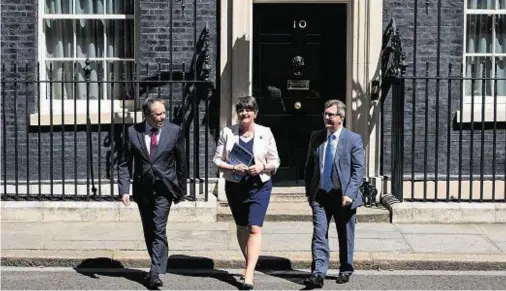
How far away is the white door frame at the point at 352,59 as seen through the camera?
1049 centimetres

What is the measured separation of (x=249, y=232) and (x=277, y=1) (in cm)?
393

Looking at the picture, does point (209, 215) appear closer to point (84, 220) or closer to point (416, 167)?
point (84, 220)

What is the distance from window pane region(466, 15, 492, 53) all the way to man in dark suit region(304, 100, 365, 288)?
3.90 meters

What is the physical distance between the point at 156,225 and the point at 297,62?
384 cm

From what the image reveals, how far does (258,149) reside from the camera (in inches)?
295

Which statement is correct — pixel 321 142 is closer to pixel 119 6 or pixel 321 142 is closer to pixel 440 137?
pixel 440 137

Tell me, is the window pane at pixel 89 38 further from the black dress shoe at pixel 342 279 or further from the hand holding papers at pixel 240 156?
the black dress shoe at pixel 342 279

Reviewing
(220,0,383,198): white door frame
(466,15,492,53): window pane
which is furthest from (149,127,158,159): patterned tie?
(466,15,492,53): window pane

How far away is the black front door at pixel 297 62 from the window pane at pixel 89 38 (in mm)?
1815

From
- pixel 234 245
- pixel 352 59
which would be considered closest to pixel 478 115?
pixel 352 59

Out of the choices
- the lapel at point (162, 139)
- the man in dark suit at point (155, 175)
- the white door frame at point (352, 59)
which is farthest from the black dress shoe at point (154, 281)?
the white door frame at point (352, 59)

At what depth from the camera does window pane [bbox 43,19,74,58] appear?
10.8m

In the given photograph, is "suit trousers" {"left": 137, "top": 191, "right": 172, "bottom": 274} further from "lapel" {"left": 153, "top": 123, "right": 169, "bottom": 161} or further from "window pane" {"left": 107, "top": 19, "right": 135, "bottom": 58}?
"window pane" {"left": 107, "top": 19, "right": 135, "bottom": 58}

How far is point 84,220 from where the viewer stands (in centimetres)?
1000
